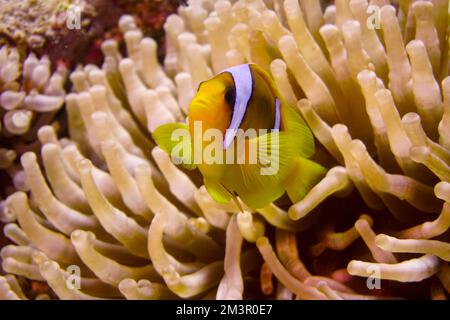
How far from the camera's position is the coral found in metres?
1.00

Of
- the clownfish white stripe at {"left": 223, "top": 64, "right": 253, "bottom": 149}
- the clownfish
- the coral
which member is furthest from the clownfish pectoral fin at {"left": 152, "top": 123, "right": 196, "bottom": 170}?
the coral

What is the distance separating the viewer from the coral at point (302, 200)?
1.00m

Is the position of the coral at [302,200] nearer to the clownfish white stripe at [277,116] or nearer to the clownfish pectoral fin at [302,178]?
the clownfish pectoral fin at [302,178]

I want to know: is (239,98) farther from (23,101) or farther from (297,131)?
(23,101)

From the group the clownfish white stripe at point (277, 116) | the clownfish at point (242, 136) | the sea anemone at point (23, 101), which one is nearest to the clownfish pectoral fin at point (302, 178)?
the clownfish at point (242, 136)

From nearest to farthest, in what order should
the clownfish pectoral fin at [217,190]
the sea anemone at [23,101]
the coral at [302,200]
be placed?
the clownfish pectoral fin at [217,190]
the coral at [302,200]
the sea anemone at [23,101]

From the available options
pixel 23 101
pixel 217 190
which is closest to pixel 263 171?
pixel 217 190

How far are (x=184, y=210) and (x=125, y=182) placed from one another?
18 centimetres

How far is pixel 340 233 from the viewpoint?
3.52 ft

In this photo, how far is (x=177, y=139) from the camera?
2.97 feet

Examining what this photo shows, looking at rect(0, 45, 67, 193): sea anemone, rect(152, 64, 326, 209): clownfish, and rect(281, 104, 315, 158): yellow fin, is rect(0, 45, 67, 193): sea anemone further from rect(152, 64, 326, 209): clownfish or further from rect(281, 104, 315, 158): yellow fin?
rect(281, 104, 315, 158): yellow fin

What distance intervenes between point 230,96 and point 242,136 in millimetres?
80

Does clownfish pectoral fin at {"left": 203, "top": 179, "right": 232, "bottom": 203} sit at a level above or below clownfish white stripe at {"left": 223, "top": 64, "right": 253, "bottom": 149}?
below

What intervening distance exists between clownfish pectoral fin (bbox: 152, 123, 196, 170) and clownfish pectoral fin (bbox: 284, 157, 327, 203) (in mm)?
237
